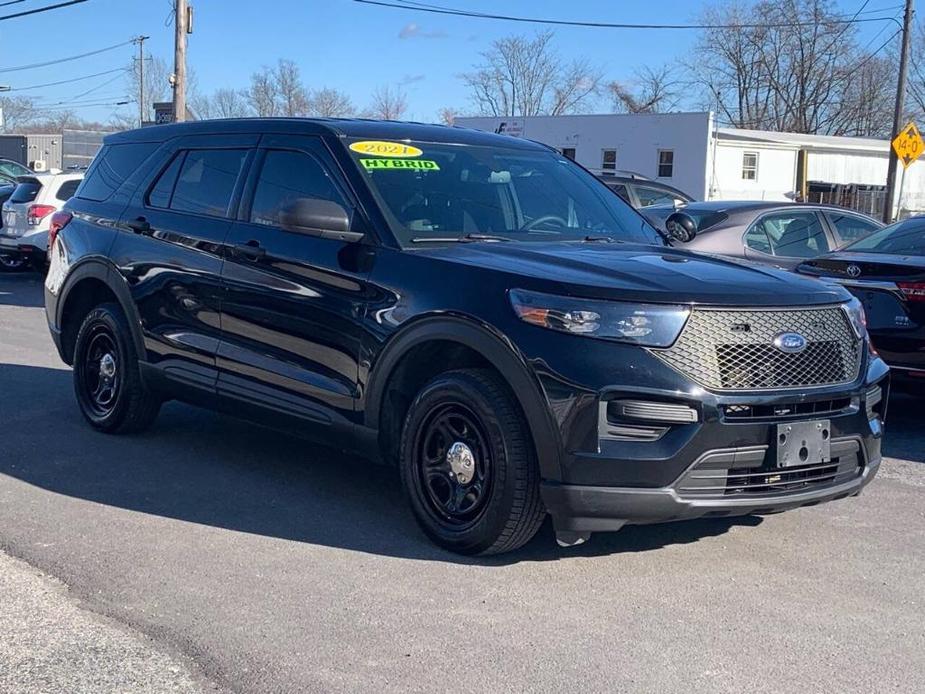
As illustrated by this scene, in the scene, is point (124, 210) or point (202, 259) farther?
point (124, 210)

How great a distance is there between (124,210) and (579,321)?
3656 millimetres

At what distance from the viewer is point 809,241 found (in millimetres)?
10820

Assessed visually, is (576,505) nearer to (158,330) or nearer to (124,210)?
(158,330)

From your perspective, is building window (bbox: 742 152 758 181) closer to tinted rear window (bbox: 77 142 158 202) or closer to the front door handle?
tinted rear window (bbox: 77 142 158 202)

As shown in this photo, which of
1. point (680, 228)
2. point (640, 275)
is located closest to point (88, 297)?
point (680, 228)

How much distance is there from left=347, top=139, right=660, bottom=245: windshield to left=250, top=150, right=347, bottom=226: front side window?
0.72 ft

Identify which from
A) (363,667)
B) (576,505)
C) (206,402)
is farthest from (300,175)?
(363,667)

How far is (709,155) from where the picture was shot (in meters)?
39.2

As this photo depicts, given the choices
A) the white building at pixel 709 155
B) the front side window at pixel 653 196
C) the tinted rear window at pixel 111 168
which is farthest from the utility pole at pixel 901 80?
the tinted rear window at pixel 111 168

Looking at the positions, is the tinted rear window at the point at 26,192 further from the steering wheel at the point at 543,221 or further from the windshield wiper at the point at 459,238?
the windshield wiper at the point at 459,238

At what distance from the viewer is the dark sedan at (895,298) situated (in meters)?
7.35

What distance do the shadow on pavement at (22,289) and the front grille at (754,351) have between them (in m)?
12.1

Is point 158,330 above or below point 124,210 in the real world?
below

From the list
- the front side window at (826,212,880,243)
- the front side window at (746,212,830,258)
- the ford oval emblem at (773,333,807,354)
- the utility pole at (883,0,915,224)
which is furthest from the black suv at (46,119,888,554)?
the utility pole at (883,0,915,224)
